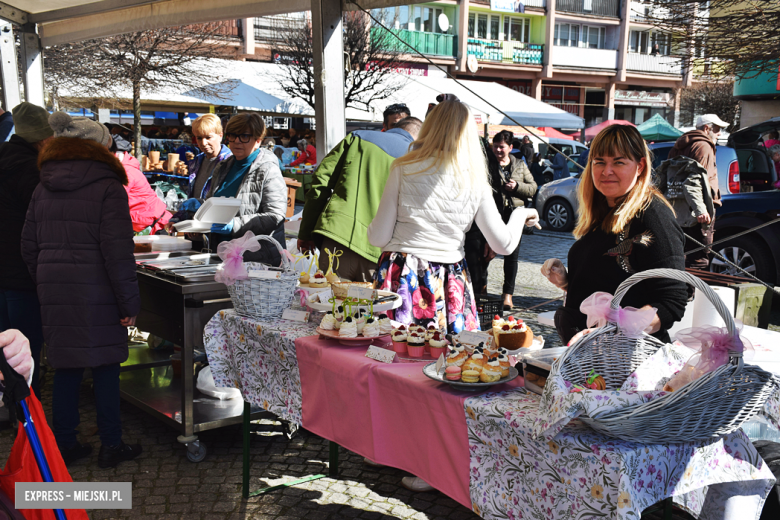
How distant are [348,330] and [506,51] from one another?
3458cm

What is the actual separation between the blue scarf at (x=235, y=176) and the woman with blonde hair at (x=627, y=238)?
2294 mm

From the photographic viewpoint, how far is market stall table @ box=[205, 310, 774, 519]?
1.56m

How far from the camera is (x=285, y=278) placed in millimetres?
2797

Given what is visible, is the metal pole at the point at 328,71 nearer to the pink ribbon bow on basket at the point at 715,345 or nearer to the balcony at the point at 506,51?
the pink ribbon bow on basket at the point at 715,345

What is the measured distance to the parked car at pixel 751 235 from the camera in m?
6.29

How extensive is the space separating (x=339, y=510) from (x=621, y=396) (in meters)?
1.78

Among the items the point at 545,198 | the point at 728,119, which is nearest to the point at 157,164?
the point at 545,198

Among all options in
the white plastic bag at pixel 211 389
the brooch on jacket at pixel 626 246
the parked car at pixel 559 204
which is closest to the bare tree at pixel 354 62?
the parked car at pixel 559 204

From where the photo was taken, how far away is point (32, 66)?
21.8 ft

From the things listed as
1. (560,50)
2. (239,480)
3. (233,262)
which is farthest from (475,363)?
(560,50)

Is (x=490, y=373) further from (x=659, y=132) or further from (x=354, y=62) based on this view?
(x=659, y=132)

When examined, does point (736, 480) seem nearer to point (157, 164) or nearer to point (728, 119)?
point (157, 164)

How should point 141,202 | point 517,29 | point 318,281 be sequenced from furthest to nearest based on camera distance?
point 517,29
point 141,202
point 318,281

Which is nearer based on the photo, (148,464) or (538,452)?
(538,452)
